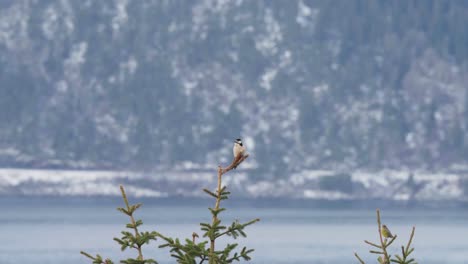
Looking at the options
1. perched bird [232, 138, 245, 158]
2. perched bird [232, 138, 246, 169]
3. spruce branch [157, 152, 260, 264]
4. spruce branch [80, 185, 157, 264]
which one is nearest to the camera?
spruce branch [80, 185, 157, 264]

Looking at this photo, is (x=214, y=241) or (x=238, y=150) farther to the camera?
(x=238, y=150)

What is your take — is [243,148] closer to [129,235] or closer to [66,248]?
[129,235]

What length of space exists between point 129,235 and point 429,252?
129765 mm

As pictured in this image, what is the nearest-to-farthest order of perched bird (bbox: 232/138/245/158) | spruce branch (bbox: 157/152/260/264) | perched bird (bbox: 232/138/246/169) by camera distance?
spruce branch (bbox: 157/152/260/264) → perched bird (bbox: 232/138/246/169) → perched bird (bbox: 232/138/245/158)

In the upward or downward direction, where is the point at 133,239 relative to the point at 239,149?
downward

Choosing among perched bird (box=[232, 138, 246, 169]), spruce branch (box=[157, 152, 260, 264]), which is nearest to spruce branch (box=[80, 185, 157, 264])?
spruce branch (box=[157, 152, 260, 264])

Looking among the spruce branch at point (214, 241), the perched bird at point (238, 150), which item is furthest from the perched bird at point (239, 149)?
the spruce branch at point (214, 241)

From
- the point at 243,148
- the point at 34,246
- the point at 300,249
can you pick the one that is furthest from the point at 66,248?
the point at 243,148

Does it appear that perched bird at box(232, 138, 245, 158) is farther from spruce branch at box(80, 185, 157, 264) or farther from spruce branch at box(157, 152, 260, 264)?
spruce branch at box(80, 185, 157, 264)

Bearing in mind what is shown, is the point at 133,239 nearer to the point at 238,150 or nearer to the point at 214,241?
the point at 214,241

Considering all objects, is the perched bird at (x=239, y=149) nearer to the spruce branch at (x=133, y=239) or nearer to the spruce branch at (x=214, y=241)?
the spruce branch at (x=214, y=241)

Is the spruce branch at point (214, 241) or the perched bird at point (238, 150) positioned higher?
the perched bird at point (238, 150)

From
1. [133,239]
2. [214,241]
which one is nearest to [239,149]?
[214,241]

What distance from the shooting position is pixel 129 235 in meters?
23.5
